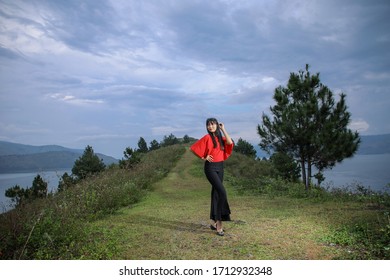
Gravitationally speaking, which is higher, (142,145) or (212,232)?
(142,145)

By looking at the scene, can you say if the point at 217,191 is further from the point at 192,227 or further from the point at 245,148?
the point at 245,148

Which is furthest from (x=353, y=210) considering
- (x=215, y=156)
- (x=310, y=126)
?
(x=310, y=126)

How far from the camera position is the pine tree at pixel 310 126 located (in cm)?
1422

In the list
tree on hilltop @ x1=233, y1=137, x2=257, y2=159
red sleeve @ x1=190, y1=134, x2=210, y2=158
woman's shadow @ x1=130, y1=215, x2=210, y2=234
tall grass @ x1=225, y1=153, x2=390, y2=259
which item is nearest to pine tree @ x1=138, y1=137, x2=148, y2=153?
tree on hilltop @ x1=233, y1=137, x2=257, y2=159

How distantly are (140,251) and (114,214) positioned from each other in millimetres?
3422

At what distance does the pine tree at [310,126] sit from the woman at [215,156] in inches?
374

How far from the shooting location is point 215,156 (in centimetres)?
584

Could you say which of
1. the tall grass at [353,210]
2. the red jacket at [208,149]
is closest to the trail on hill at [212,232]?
the tall grass at [353,210]

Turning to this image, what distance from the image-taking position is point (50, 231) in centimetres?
486

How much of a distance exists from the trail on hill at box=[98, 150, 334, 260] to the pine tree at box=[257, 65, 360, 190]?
6.04 meters

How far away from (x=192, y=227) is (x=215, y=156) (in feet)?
5.48
